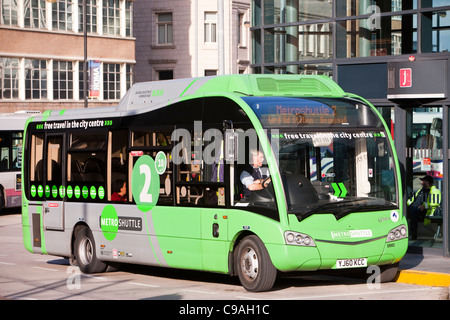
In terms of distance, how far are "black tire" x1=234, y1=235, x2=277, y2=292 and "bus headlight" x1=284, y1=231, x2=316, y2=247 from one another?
43 cm

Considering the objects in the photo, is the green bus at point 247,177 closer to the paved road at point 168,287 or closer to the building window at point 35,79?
the paved road at point 168,287

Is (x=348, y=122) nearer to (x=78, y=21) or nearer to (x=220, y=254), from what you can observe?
(x=220, y=254)

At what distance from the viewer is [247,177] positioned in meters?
14.1

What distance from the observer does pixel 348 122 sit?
48.0 ft

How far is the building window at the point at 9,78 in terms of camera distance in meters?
47.8

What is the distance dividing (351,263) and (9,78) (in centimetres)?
3683

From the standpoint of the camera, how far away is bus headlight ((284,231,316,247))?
44.1 feet

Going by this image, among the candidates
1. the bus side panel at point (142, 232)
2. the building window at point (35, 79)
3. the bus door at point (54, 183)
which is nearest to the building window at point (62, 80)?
the building window at point (35, 79)

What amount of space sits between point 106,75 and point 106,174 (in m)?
37.4

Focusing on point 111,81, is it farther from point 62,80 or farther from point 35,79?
point 35,79

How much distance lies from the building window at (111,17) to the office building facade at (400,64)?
112 ft

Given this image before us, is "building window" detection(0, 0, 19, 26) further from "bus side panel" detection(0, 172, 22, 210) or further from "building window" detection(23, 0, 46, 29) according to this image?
"bus side panel" detection(0, 172, 22, 210)

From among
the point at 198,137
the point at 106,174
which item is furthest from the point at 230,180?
the point at 106,174

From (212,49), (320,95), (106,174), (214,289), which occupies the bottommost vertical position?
(214,289)
